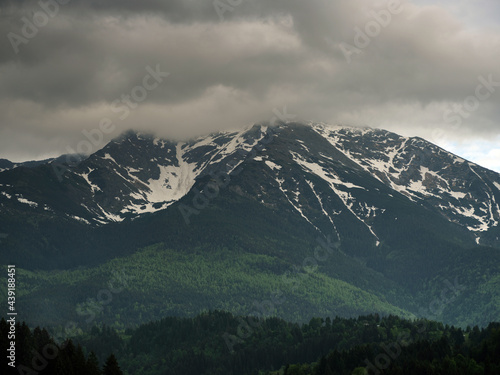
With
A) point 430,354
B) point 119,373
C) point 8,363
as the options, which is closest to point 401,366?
point 430,354

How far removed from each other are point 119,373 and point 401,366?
7665 centimetres

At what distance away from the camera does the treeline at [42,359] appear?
449ft

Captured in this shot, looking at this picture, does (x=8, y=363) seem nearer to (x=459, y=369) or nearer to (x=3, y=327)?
(x=3, y=327)

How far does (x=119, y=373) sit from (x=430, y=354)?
89509 millimetres

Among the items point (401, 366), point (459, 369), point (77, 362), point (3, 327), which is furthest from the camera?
point (401, 366)

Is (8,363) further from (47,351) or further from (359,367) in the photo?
(359,367)

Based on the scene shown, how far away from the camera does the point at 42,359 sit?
148 meters

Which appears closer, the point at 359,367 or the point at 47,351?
the point at 47,351

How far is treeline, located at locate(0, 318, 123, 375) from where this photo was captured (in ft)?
449

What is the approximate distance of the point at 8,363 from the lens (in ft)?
472

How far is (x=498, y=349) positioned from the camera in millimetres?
185750

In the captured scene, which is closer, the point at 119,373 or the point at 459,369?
the point at 119,373

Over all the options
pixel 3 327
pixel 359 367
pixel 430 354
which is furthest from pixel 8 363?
pixel 430 354

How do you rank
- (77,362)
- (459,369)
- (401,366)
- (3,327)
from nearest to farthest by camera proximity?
(77,362)
(3,327)
(459,369)
(401,366)
